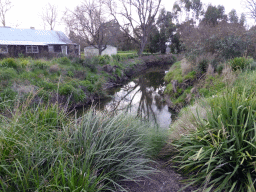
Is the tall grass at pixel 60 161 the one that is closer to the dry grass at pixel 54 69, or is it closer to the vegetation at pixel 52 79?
the vegetation at pixel 52 79

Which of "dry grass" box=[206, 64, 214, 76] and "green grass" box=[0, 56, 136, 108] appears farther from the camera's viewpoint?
Result: "green grass" box=[0, 56, 136, 108]

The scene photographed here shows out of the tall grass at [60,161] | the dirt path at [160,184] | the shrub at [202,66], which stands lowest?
the dirt path at [160,184]

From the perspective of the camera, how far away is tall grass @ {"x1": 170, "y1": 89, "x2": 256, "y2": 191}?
2.67m

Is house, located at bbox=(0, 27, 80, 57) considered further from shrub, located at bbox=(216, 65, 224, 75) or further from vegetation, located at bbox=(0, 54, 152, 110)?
shrub, located at bbox=(216, 65, 224, 75)

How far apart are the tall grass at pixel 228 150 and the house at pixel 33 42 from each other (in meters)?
22.2

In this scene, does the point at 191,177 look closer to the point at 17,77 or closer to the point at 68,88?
the point at 68,88

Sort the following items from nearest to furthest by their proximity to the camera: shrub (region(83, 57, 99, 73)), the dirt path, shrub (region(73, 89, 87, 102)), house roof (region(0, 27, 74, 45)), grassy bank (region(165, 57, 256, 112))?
the dirt path → grassy bank (region(165, 57, 256, 112)) → shrub (region(73, 89, 87, 102)) → shrub (region(83, 57, 99, 73)) → house roof (region(0, 27, 74, 45))

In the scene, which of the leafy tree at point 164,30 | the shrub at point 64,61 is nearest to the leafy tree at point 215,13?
the leafy tree at point 164,30

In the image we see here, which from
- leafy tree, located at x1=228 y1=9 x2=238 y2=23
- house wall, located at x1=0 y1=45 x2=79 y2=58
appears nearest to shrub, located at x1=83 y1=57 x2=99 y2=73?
house wall, located at x1=0 y1=45 x2=79 y2=58

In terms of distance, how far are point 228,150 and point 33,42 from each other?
29.1m

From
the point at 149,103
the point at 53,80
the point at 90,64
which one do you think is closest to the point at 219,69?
the point at 149,103

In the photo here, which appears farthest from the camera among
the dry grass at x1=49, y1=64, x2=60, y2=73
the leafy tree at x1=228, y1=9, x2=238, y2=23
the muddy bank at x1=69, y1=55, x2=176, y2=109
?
the leafy tree at x1=228, y1=9, x2=238, y2=23

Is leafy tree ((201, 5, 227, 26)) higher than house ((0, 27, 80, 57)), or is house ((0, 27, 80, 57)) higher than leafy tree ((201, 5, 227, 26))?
leafy tree ((201, 5, 227, 26))

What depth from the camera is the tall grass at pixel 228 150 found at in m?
2.67
